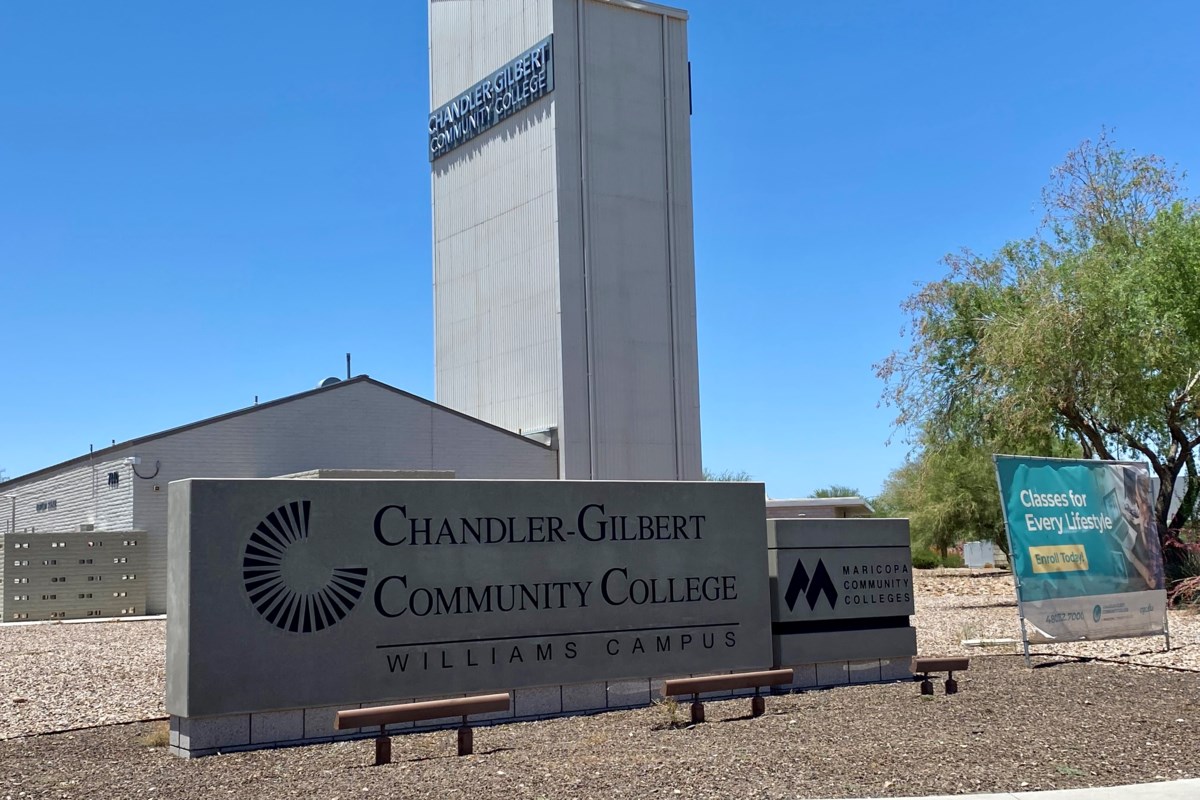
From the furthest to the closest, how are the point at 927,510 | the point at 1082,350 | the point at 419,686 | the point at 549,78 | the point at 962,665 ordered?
1. the point at 927,510
2. the point at 549,78
3. the point at 1082,350
4. the point at 962,665
5. the point at 419,686

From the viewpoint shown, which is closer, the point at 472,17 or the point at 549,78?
the point at 549,78

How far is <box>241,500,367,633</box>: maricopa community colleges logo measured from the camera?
10.6 metres

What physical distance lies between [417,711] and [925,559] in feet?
170

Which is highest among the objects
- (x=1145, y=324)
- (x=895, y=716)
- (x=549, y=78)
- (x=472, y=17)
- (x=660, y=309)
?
(x=472, y=17)

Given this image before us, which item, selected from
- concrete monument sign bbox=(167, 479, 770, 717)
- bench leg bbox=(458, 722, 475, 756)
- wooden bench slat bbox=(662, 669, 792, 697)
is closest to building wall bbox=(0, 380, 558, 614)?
concrete monument sign bbox=(167, 479, 770, 717)

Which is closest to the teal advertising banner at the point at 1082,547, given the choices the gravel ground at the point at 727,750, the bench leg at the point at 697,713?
the gravel ground at the point at 727,750

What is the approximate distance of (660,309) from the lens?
41438mm

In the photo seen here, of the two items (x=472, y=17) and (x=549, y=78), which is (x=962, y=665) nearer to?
(x=549, y=78)

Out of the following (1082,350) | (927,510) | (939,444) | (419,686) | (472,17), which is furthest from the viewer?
(927,510)

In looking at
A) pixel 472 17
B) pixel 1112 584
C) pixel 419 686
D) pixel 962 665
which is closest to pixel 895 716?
pixel 962 665

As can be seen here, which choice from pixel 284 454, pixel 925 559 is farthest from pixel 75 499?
pixel 925 559

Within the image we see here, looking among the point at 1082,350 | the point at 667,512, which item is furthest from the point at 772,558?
the point at 1082,350

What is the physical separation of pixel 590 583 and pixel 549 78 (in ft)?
98.6

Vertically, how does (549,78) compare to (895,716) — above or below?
above
